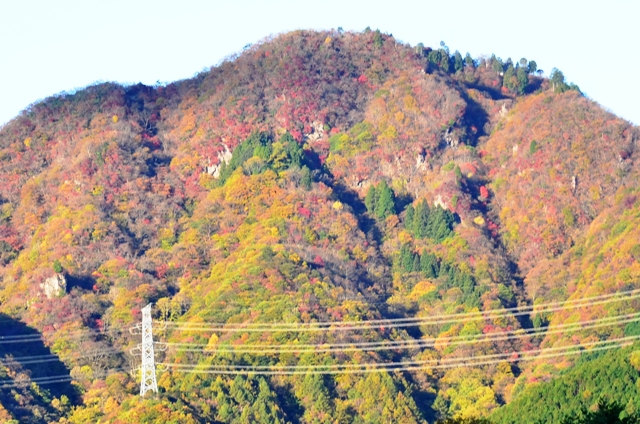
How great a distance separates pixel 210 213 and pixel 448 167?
66.0 ft

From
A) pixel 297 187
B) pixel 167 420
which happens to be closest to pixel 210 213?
pixel 297 187

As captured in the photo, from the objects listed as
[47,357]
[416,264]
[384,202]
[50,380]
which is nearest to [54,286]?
[47,357]

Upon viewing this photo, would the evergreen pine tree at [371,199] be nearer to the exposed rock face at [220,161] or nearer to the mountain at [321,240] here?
the mountain at [321,240]

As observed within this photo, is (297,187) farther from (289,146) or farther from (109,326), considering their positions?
(109,326)

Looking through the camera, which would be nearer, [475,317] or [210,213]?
[475,317]

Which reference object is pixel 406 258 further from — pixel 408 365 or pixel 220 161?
pixel 220 161

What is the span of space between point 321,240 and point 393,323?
38.4 ft

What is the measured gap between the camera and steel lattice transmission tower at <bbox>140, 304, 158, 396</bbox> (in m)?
97.2

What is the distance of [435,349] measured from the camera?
4414 inches

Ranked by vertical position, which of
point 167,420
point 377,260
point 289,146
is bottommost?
point 167,420

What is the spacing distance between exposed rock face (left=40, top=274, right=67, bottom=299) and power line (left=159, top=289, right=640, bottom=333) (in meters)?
9.66

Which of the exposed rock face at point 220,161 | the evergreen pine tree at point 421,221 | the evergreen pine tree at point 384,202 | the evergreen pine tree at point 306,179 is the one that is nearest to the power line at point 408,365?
the evergreen pine tree at point 421,221

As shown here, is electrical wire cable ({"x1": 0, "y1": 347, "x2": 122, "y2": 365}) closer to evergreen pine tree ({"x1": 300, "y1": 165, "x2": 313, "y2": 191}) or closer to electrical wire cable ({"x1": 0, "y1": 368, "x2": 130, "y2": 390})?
electrical wire cable ({"x1": 0, "y1": 368, "x2": 130, "y2": 390})

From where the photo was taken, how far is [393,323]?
114 meters
